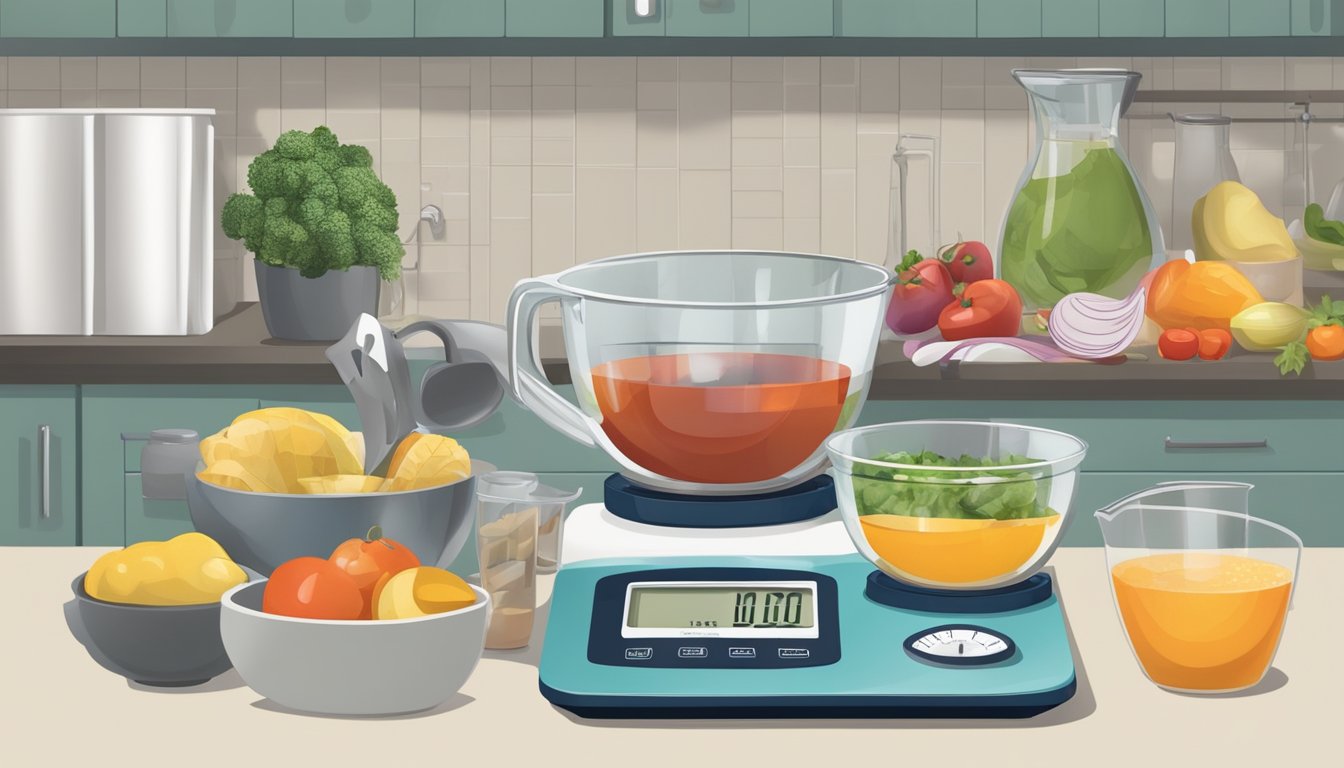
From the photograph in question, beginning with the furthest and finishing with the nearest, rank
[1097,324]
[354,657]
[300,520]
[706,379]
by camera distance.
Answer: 1. [1097,324]
2. [706,379]
3. [300,520]
4. [354,657]

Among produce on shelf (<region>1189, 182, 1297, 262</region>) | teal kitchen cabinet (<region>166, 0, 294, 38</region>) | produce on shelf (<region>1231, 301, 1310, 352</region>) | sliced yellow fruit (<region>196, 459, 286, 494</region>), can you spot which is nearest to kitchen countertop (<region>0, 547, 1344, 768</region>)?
sliced yellow fruit (<region>196, 459, 286, 494</region>)

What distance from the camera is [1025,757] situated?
0.97 metres

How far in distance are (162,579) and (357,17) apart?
2108 mm

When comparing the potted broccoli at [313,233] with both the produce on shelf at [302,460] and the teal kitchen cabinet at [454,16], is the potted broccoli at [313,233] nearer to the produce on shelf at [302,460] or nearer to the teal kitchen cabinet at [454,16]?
the teal kitchen cabinet at [454,16]

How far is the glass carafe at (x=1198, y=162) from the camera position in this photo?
3.18 metres

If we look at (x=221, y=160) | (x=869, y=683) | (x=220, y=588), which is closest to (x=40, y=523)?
(x=221, y=160)

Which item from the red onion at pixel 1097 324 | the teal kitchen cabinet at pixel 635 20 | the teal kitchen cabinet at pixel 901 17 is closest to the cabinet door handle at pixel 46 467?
the teal kitchen cabinet at pixel 635 20

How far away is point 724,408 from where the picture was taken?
4.09 feet

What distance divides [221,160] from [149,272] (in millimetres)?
462

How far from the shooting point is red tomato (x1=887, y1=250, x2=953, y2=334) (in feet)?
9.42

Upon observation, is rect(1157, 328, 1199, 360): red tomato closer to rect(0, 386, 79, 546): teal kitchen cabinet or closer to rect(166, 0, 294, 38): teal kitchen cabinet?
rect(166, 0, 294, 38): teal kitchen cabinet

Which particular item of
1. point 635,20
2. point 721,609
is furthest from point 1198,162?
point 721,609

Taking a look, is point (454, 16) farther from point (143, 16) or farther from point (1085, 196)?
point (1085, 196)

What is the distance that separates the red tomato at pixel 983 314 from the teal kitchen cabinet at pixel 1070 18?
537 millimetres
